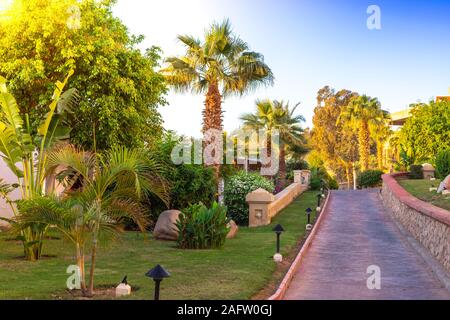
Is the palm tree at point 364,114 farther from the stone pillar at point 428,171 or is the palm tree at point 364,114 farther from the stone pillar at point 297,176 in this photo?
the stone pillar at point 428,171

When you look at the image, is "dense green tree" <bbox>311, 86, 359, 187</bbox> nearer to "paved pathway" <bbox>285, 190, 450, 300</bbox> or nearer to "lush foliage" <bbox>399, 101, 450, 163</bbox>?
"lush foliage" <bbox>399, 101, 450, 163</bbox>

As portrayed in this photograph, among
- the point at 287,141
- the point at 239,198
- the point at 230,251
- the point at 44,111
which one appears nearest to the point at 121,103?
the point at 44,111

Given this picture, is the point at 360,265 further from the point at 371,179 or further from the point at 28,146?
the point at 371,179

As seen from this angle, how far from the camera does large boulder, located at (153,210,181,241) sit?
17906mm

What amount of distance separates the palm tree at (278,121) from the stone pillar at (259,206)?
20.1 meters

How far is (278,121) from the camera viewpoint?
148 feet

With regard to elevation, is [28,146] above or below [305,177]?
above

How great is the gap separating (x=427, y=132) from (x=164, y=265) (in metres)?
32.4

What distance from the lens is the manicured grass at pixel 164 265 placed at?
32.2ft

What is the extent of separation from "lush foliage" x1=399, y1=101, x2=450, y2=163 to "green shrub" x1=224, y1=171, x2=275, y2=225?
718 inches

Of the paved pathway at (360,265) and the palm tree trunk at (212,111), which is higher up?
the palm tree trunk at (212,111)

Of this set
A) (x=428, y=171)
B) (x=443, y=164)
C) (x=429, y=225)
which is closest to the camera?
(x=429, y=225)
